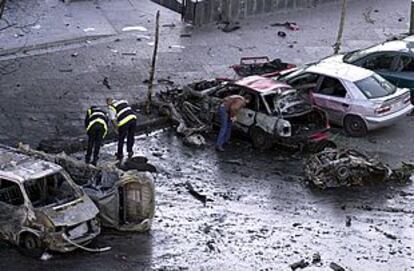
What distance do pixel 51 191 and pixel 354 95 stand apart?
7442mm

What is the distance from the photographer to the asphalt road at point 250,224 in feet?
45.5

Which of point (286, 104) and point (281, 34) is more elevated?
point (286, 104)

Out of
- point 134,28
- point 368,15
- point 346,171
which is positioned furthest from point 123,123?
point 368,15

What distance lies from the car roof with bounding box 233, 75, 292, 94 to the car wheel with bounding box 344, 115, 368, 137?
1509 mm

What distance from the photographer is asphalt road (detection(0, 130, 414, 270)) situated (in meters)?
13.9

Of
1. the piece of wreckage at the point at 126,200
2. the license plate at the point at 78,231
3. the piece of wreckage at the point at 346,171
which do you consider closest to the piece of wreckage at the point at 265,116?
the piece of wreckage at the point at 346,171

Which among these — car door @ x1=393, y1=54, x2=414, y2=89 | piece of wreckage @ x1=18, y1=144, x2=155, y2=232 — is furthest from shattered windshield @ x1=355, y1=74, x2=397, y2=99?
piece of wreckage @ x1=18, y1=144, x2=155, y2=232

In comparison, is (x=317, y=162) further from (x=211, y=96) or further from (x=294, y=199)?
(x=211, y=96)

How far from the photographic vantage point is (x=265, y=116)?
18531 mm

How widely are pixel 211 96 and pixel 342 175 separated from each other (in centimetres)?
390

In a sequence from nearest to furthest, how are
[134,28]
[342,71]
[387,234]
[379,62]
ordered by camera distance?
[387,234], [342,71], [379,62], [134,28]

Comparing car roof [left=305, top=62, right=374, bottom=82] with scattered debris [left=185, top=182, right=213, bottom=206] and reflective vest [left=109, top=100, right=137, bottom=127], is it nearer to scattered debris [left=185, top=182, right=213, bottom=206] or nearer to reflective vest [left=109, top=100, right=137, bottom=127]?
reflective vest [left=109, top=100, right=137, bottom=127]

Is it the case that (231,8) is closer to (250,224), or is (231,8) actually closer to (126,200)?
(250,224)

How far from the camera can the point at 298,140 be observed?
719 inches
